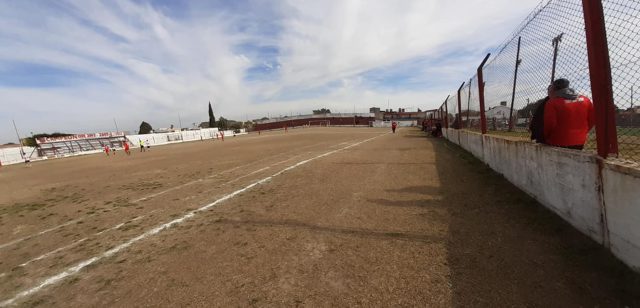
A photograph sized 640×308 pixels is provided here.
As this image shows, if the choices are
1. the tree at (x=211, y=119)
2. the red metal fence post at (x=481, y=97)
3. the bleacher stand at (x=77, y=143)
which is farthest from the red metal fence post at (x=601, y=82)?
the tree at (x=211, y=119)

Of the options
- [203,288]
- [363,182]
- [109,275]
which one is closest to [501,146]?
[363,182]

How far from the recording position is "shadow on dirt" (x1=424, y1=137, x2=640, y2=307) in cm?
257

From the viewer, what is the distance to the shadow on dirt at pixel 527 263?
101 inches

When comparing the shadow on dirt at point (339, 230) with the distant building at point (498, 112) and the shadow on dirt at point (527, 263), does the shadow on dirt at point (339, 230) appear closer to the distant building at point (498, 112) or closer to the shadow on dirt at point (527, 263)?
the shadow on dirt at point (527, 263)

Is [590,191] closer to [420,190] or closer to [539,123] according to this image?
[539,123]

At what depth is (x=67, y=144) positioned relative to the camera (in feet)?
143

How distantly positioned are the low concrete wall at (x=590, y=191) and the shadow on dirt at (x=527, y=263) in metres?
0.13

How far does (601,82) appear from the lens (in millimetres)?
3117

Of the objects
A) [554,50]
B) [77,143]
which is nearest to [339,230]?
[554,50]

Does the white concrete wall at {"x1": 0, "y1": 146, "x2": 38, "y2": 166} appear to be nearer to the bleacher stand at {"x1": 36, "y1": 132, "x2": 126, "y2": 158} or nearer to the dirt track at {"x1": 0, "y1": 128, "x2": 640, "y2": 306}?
the bleacher stand at {"x1": 36, "y1": 132, "x2": 126, "y2": 158}

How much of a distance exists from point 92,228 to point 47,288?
2.29m

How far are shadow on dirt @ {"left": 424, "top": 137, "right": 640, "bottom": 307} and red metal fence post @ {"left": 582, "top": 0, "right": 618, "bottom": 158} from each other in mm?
1005

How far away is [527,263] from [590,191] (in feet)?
3.26

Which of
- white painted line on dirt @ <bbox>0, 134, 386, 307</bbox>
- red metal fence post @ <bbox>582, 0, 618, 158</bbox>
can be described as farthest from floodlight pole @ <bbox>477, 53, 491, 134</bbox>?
white painted line on dirt @ <bbox>0, 134, 386, 307</bbox>
